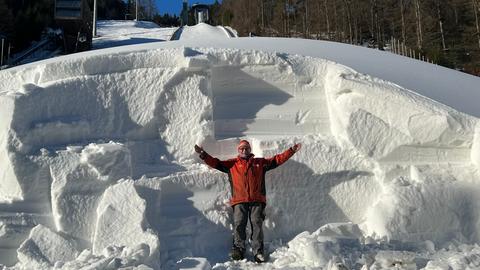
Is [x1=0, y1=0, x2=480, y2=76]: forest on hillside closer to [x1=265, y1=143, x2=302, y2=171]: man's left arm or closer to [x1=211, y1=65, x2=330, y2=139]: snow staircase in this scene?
[x1=211, y1=65, x2=330, y2=139]: snow staircase

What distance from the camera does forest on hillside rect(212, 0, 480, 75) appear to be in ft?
59.6

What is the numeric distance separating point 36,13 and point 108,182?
26.7 metres

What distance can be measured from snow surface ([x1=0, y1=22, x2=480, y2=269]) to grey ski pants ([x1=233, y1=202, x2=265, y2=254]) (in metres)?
0.15

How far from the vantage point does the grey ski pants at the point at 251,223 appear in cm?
352

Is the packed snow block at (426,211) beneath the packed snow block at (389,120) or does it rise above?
beneath

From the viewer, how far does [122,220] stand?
3686 mm

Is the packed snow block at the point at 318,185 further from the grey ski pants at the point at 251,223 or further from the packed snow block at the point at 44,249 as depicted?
the packed snow block at the point at 44,249

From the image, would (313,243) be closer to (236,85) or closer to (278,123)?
(278,123)

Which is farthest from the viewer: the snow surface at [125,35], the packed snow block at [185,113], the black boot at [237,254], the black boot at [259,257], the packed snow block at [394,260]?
the snow surface at [125,35]

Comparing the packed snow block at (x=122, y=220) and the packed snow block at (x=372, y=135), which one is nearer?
the packed snow block at (x=122, y=220)

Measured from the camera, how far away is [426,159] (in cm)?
412

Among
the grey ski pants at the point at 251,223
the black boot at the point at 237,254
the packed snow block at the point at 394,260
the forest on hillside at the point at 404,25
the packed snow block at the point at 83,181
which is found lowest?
the black boot at the point at 237,254

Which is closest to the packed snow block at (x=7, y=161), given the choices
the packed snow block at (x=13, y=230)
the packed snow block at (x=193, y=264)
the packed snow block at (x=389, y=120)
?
the packed snow block at (x=13, y=230)

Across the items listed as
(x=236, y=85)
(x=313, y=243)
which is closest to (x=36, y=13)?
(x=236, y=85)
